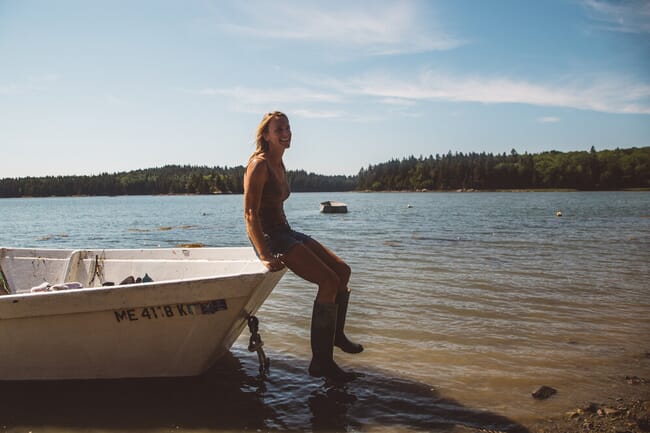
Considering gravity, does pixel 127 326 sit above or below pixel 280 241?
below

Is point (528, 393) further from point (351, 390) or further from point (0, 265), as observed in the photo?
point (0, 265)

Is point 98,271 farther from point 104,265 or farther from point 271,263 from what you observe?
point 271,263

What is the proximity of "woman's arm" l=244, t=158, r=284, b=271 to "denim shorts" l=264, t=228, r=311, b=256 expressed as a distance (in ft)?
0.31

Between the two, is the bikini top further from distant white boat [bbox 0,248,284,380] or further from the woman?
distant white boat [bbox 0,248,284,380]

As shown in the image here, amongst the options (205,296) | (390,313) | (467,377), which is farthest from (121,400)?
(390,313)

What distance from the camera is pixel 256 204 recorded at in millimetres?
4578

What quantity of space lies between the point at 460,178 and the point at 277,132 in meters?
167

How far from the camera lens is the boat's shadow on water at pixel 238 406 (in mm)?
4383

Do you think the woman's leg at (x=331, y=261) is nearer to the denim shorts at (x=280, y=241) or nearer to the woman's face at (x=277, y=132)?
the denim shorts at (x=280, y=241)

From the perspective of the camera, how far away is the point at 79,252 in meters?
7.41

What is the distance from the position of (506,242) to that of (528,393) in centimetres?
1612

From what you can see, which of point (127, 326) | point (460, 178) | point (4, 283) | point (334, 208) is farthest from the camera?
point (460, 178)

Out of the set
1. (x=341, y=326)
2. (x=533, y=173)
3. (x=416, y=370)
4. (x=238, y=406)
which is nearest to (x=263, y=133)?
(x=341, y=326)

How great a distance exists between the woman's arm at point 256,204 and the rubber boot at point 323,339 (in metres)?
0.60
